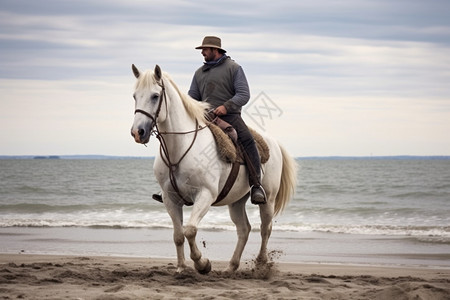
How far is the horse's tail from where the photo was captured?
367 inches

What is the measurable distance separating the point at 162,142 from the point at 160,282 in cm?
167

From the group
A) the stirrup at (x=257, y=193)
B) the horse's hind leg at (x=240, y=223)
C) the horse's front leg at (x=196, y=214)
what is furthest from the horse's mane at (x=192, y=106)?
the horse's hind leg at (x=240, y=223)

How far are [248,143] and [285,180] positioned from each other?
63.7 inches

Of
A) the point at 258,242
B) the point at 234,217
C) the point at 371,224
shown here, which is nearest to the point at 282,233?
the point at 258,242

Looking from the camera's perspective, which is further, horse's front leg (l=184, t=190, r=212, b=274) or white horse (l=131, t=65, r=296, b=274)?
horse's front leg (l=184, t=190, r=212, b=274)

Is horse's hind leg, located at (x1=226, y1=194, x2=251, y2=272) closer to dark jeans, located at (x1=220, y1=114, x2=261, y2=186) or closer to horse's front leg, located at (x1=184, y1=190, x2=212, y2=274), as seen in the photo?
dark jeans, located at (x1=220, y1=114, x2=261, y2=186)

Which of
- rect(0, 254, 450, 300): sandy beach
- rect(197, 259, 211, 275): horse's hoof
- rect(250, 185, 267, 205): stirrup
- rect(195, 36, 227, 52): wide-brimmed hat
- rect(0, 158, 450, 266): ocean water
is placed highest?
rect(195, 36, 227, 52): wide-brimmed hat

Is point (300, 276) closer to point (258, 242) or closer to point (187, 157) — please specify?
point (187, 157)

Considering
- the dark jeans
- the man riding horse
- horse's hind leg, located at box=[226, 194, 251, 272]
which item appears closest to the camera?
the man riding horse

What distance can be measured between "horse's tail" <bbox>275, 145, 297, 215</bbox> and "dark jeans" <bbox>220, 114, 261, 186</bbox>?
1314 mm

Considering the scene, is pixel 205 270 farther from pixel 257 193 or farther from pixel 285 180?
pixel 285 180

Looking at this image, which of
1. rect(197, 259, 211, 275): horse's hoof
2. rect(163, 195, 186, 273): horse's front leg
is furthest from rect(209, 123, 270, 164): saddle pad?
rect(197, 259, 211, 275): horse's hoof

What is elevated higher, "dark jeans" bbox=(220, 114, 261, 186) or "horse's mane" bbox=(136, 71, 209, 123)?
"horse's mane" bbox=(136, 71, 209, 123)

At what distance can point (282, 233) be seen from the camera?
1619 cm
